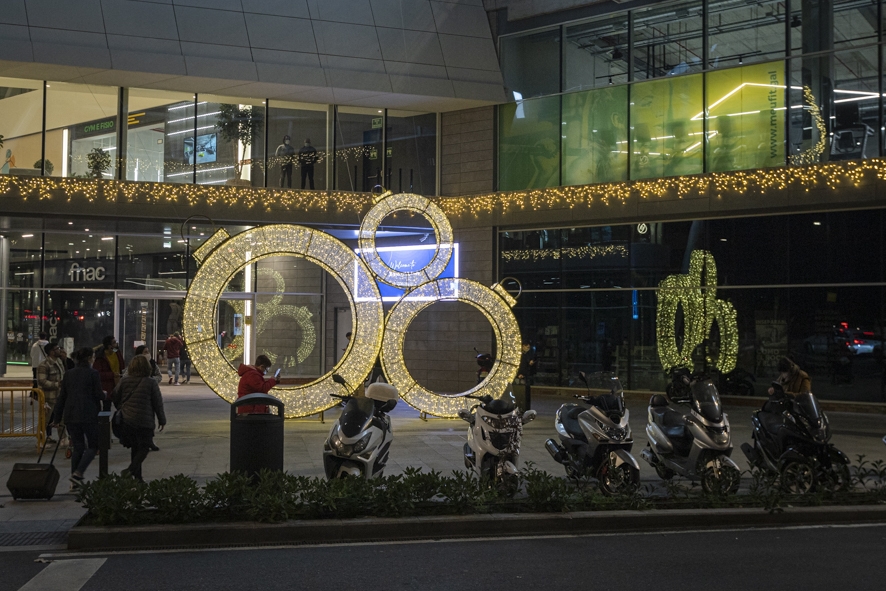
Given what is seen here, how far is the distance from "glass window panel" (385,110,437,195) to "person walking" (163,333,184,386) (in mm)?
7503

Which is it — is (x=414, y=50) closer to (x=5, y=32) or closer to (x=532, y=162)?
(x=532, y=162)

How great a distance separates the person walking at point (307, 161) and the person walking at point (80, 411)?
1264cm

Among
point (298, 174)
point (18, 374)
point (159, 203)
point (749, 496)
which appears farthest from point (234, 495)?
point (18, 374)

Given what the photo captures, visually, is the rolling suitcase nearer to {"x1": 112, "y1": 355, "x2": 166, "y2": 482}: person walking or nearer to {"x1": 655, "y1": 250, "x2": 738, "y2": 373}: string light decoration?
{"x1": 112, "y1": 355, "x2": 166, "y2": 482}: person walking

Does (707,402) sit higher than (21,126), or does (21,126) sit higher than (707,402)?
(21,126)

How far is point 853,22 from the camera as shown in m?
20.0

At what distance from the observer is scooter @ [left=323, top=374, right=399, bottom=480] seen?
33.1 ft

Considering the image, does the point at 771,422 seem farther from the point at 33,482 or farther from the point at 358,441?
the point at 33,482

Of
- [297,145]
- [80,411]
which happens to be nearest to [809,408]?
[80,411]

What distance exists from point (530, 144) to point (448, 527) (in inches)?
621

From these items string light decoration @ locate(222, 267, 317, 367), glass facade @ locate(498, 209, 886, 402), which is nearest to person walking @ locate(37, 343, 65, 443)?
string light decoration @ locate(222, 267, 317, 367)

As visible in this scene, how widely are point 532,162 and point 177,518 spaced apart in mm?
16383

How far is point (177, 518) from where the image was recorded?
855cm

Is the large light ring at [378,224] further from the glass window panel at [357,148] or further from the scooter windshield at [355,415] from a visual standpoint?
the glass window panel at [357,148]
